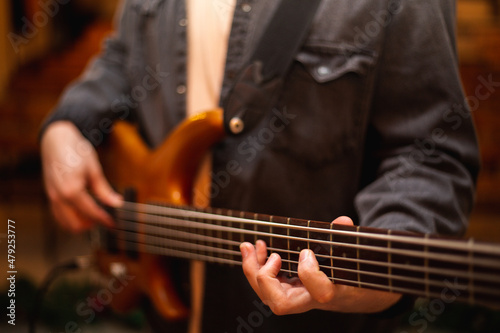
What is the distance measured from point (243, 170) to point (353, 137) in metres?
0.17

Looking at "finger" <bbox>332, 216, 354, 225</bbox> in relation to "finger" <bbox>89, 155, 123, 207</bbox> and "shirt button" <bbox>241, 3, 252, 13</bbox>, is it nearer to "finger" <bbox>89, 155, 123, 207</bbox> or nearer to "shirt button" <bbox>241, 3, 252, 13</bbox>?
"shirt button" <bbox>241, 3, 252, 13</bbox>

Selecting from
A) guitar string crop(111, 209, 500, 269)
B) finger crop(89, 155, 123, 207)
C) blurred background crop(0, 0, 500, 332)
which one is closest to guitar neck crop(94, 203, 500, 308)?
guitar string crop(111, 209, 500, 269)

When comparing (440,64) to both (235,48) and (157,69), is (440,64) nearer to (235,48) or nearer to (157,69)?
(235,48)

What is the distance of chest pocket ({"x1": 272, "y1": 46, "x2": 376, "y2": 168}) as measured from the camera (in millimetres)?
667

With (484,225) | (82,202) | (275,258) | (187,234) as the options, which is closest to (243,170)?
(187,234)

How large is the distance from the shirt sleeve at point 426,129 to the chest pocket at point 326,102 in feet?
0.15

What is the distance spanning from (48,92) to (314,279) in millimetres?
2885

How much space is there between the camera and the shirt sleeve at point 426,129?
597mm

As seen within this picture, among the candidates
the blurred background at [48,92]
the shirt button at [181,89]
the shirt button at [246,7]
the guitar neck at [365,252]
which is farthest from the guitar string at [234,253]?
the blurred background at [48,92]

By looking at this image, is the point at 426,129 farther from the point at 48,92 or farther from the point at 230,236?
the point at 48,92

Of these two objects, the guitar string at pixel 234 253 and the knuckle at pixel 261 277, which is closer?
the guitar string at pixel 234 253

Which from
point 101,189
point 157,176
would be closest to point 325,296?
point 157,176

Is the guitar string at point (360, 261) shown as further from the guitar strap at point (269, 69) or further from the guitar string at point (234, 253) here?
the guitar strap at point (269, 69)

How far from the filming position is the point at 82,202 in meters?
0.89
